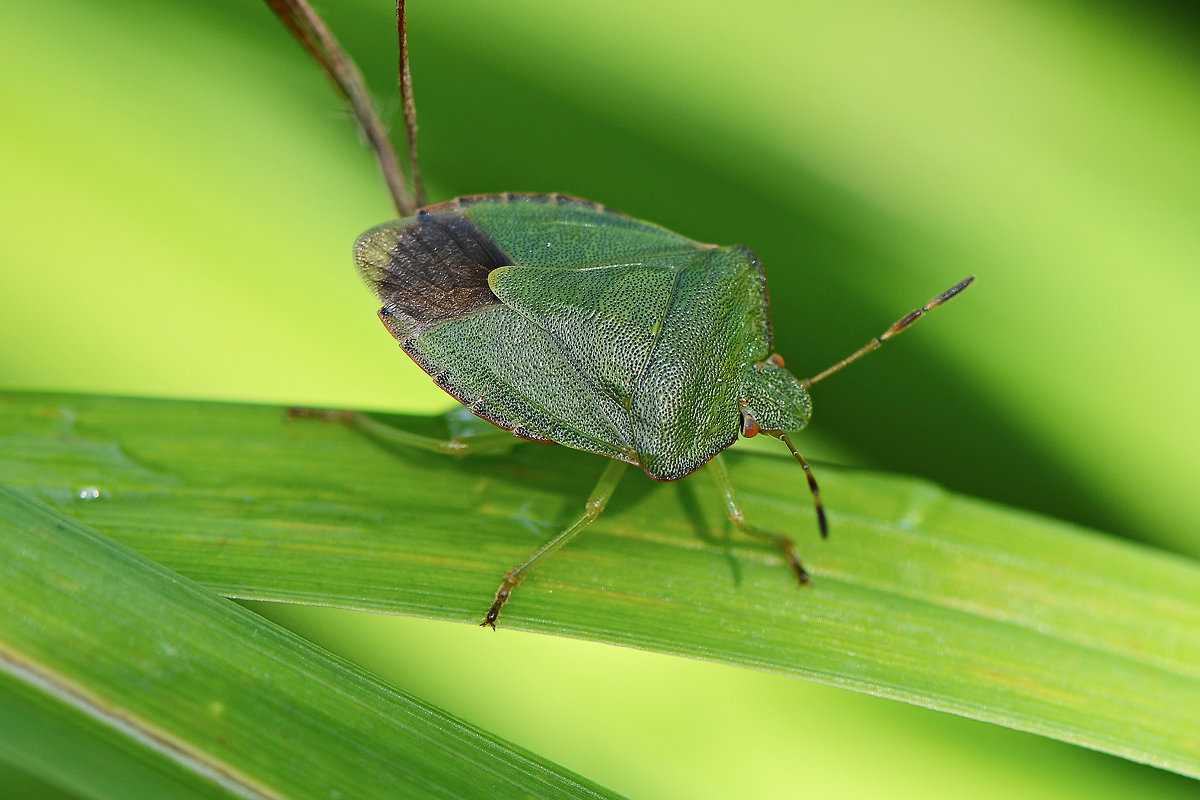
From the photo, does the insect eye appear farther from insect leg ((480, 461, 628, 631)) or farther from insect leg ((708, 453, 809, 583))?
insect leg ((480, 461, 628, 631))

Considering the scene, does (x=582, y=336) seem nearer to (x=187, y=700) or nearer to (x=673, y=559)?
(x=673, y=559)

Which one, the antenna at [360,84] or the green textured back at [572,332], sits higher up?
the antenna at [360,84]

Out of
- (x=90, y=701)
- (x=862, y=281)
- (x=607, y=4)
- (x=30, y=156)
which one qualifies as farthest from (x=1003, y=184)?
(x=30, y=156)

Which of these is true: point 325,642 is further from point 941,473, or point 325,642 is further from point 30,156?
point 941,473

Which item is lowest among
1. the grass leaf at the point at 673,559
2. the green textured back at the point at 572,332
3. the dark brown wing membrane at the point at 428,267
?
the grass leaf at the point at 673,559

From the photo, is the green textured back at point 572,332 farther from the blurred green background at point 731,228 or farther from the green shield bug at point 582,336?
the blurred green background at point 731,228

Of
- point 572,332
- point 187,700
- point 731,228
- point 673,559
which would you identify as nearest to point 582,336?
point 572,332

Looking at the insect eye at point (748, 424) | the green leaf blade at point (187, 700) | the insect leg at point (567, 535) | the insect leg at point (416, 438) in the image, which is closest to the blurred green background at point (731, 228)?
the insect leg at point (567, 535)
